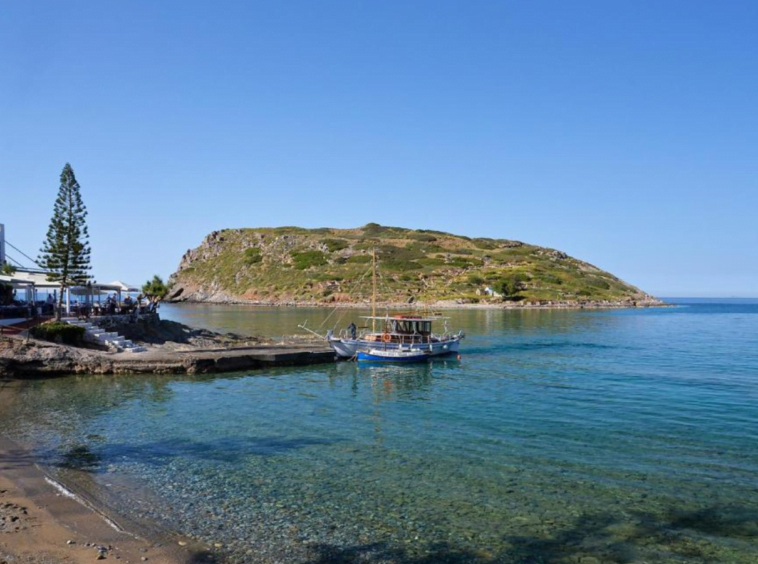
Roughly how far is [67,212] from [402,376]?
30.1m

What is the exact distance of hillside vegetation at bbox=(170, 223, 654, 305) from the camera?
143 metres

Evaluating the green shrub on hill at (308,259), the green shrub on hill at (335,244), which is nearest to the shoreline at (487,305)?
the green shrub on hill at (308,259)

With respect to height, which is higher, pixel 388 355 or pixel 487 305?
pixel 487 305

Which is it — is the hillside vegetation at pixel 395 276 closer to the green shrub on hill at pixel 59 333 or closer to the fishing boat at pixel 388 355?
the fishing boat at pixel 388 355

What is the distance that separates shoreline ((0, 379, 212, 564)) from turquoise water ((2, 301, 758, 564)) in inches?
25.3

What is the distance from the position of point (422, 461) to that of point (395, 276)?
136 metres

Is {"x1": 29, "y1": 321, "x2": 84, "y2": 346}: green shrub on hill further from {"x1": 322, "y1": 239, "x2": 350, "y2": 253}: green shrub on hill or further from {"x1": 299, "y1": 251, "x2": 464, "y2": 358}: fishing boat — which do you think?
{"x1": 322, "y1": 239, "x2": 350, "y2": 253}: green shrub on hill

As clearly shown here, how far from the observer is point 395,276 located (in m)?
154

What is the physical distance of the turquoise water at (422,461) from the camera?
12305 mm

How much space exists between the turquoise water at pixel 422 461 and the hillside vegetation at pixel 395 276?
3929 inches

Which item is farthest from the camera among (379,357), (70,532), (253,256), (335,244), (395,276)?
(335,244)

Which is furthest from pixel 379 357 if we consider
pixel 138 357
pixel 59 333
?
pixel 59 333

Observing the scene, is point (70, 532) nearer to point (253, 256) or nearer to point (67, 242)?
point (67, 242)

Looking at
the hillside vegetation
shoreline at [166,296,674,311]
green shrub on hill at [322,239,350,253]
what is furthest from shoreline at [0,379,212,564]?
green shrub on hill at [322,239,350,253]
